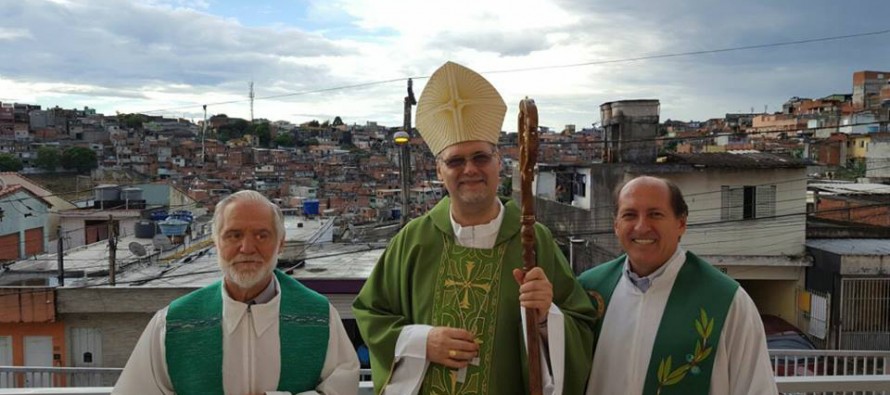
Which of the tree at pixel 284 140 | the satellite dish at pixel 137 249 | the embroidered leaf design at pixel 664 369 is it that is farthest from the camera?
the tree at pixel 284 140

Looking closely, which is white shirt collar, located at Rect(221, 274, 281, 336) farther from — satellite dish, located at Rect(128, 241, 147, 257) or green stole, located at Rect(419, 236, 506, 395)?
satellite dish, located at Rect(128, 241, 147, 257)

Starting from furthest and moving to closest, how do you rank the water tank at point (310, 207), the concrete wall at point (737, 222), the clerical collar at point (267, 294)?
the water tank at point (310, 207) < the concrete wall at point (737, 222) < the clerical collar at point (267, 294)

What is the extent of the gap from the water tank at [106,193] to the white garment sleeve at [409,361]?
22992 mm

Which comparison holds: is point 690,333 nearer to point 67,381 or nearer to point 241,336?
point 241,336

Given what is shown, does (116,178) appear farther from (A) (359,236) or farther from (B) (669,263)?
(B) (669,263)

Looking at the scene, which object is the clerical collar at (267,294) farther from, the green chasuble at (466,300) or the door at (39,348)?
the door at (39,348)

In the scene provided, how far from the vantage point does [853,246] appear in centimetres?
1551

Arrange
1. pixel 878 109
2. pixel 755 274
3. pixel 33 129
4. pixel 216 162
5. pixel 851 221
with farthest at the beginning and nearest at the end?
pixel 33 129 → pixel 216 162 → pixel 878 109 → pixel 851 221 → pixel 755 274

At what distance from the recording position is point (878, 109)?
34.4 metres

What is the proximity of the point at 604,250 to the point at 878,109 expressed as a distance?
24757 mm

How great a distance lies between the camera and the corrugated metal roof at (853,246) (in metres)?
14.7

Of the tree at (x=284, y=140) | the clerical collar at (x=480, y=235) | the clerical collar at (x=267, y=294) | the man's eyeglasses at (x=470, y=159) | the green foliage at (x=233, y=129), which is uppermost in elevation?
the green foliage at (x=233, y=129)

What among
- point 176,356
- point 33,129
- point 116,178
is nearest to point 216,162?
point 116,178

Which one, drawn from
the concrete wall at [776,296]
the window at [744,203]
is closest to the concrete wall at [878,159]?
the window at [744,203]
